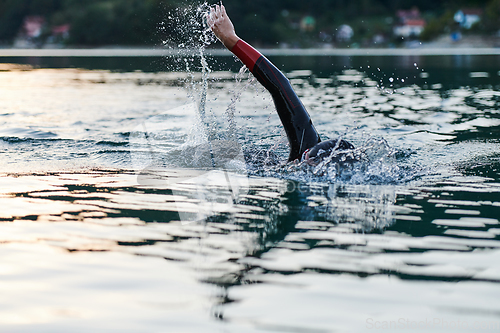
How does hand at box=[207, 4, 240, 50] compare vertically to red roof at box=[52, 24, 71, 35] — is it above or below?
below

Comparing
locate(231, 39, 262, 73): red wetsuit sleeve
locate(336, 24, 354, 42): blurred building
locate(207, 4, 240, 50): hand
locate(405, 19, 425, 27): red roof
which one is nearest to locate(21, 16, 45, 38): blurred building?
locate(336, 24, 354, 42): blurred building

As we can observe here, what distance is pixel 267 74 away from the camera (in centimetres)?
618

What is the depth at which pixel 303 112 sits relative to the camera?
6.33m

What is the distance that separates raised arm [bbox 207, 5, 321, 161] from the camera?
6.15 meters

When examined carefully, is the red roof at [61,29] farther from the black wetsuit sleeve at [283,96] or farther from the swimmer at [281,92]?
the black wetsuit sleeve at [283,96]

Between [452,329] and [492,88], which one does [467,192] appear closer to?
[452,329]

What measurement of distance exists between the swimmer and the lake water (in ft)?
1.02

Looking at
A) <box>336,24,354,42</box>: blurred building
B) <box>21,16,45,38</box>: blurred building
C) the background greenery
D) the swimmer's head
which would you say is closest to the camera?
the swimmer's head

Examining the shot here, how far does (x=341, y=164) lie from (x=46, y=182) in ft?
11.5

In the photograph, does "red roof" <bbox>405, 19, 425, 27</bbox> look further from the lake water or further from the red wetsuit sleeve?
the red wetsuit sleeve

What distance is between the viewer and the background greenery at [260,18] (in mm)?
75769

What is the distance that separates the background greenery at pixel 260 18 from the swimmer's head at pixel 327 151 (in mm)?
44463

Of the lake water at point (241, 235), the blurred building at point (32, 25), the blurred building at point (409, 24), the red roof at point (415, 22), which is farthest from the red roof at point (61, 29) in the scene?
the lake water at point (241, 235)

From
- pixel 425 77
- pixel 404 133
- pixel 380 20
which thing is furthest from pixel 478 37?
pixel 404 133
